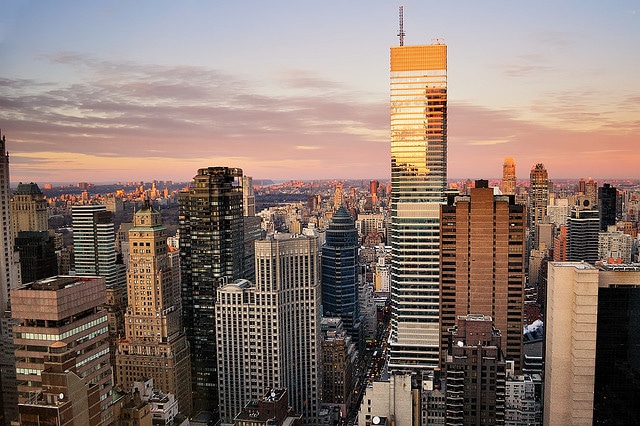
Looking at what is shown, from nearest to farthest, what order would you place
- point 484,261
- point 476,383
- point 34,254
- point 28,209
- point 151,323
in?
point 476,383, point 28,209, point 34,254, point 151,323, point 484,261

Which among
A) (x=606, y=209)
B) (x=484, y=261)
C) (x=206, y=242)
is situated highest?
(x=606, y=209)

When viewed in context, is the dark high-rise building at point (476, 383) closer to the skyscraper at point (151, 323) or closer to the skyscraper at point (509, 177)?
the skyscraper at point (509, 177)

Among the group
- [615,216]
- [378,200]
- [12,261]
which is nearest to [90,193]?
[12,261]

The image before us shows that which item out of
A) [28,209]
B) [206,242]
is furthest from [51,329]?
[206,242]

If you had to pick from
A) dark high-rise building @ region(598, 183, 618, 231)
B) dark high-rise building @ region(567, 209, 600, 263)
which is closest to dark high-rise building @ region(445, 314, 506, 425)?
dark high-rise building @ region(598, 183, 618, 231)

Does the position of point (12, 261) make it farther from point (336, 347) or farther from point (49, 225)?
point (336, 347)

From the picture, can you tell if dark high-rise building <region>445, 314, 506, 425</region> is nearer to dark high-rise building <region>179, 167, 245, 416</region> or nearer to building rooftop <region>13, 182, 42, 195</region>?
building rooftop <region>13, 182, 42, 195</region>

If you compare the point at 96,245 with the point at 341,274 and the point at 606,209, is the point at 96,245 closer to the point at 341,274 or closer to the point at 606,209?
the point at 341,274
